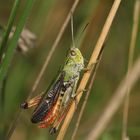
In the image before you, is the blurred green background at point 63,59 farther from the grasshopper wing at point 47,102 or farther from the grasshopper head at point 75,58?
the grasshopper wing at point 47,102

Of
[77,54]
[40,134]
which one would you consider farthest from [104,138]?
[40,134]

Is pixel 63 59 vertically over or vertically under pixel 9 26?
under

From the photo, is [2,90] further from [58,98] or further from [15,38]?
[15,38]

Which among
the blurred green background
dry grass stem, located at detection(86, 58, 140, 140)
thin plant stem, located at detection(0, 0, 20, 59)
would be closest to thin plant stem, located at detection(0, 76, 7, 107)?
the blurred green background

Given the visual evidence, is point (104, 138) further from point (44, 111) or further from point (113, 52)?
point (113, 52)

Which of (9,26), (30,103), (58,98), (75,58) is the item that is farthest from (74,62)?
(9,26)

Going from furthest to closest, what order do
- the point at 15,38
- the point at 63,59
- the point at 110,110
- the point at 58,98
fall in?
the point at 63,59, the point at 58,98, the point at 15,38, the point at 110,110

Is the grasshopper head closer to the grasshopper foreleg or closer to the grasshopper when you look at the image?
the grasshopper

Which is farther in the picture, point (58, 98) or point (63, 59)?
point (63, 59)
